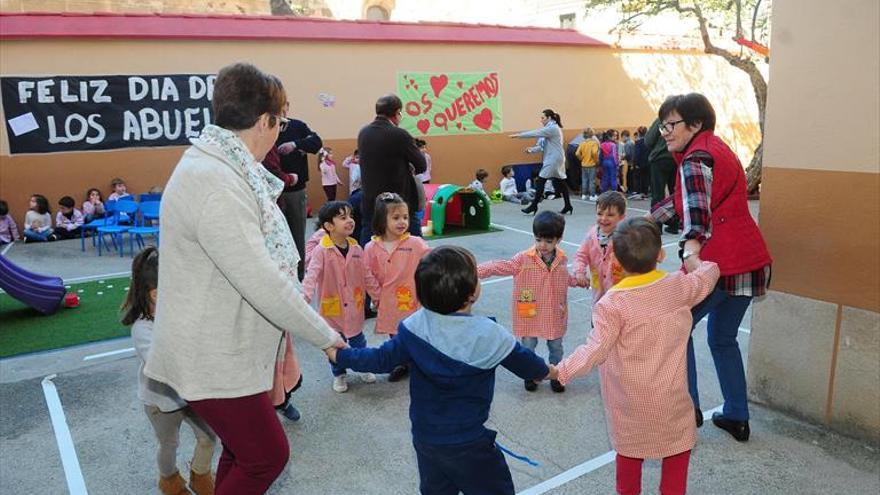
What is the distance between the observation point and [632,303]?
2.57 metres

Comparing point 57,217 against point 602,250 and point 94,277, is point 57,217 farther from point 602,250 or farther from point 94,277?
point 602,250

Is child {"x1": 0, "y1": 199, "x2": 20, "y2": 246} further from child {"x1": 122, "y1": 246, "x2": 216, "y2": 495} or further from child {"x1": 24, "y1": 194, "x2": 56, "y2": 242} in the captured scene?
child {"x1": 122, "y1": 246, "x2": 216, "y2": 495}

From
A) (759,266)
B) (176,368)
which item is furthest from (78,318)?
(759,266)

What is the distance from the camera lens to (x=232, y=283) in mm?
2029

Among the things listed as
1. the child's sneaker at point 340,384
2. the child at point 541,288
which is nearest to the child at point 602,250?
the child at point 541,288

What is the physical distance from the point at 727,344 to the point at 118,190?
10101 millimetres

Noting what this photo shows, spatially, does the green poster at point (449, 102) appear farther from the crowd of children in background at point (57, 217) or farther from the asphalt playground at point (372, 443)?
the asphalt playground at point (372, 443)

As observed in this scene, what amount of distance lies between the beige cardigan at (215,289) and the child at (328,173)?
10598 millimetres

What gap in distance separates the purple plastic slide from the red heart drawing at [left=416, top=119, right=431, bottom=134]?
8.43 meters

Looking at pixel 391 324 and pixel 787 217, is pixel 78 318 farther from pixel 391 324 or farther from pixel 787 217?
pixel 787 217

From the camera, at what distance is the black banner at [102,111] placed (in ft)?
34.7

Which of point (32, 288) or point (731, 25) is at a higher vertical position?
point (731, 25)

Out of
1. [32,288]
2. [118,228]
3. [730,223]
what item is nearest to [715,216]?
[730,223]

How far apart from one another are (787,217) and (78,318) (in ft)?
20.0
